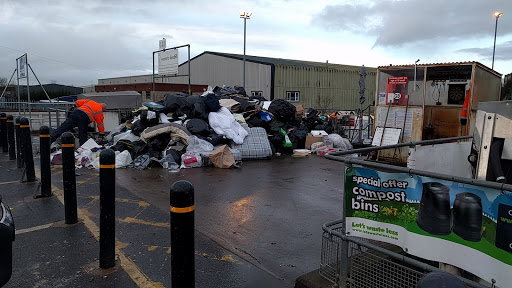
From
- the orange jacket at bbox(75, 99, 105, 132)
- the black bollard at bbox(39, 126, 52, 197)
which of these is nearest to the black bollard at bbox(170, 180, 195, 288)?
the black bollard at bbox(39, 126, 52, 197)

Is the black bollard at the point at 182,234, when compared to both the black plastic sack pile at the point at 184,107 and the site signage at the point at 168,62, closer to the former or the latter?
the black plastic sack pile at the point at 184,107

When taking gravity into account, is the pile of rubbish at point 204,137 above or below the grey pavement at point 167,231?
above

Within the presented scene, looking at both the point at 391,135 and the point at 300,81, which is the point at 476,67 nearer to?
the point at 391,135

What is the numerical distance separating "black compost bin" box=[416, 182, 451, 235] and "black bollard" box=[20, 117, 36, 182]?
698 cm

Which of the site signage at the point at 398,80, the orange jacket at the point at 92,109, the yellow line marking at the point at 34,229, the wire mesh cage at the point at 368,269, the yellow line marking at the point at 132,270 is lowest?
the yellow line marking at the point at 132,270

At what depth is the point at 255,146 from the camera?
1057 centimetres

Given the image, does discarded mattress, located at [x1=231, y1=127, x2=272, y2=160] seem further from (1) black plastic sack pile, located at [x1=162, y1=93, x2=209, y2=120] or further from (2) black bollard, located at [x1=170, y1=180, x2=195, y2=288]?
(2) black bollard, located at [x1=170, y1=180, x2=195, y2=288]

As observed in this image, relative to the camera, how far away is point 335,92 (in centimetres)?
3616

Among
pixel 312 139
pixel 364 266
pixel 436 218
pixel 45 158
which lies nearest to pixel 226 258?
pixel 364 266

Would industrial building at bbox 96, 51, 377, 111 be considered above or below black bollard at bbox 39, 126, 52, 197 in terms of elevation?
above

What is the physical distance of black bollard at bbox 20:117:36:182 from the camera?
6.80 metres

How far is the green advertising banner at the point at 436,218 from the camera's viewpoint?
211 cm

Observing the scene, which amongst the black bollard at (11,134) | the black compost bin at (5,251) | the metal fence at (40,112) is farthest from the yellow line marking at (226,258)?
the metal fence at (40,112)

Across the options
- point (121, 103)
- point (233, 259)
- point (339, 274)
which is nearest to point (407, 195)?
point (339, 274)
